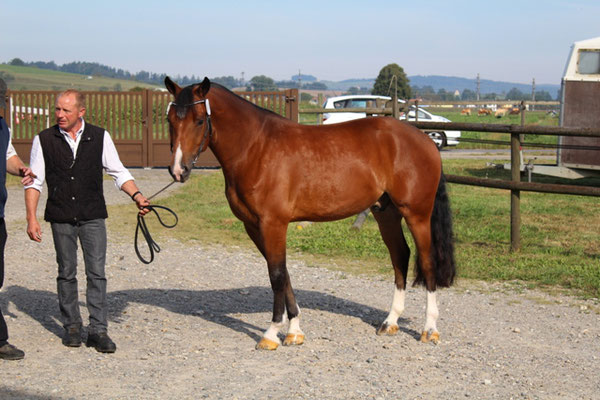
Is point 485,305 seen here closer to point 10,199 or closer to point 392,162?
point 392,162

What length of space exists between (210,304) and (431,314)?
213cm

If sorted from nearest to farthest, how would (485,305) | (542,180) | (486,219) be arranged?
(485,305)
(486,219)
(542,180)

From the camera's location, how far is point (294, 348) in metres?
5.72

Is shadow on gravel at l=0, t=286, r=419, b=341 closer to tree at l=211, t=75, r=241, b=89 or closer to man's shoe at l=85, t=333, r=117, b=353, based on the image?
man's shoe at l=85, t=333, r=117, b=353

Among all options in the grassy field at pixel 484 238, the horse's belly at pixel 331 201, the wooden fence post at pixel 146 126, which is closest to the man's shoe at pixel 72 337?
the horse's belly at pixel 331 201

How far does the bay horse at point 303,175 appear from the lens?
561cm

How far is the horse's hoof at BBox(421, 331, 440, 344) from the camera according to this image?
233 inches

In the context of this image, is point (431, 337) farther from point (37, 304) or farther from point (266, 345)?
point (37, 304)

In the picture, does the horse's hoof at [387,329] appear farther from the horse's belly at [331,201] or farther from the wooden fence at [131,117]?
the wooden fence at [131,117]

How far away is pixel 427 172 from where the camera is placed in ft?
20.2

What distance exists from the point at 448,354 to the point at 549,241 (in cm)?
488

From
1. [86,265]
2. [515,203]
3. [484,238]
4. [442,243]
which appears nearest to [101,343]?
[86,265]

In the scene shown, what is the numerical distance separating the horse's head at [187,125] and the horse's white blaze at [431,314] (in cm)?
220

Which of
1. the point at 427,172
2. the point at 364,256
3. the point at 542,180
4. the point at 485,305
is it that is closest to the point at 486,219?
the point at 364,256
